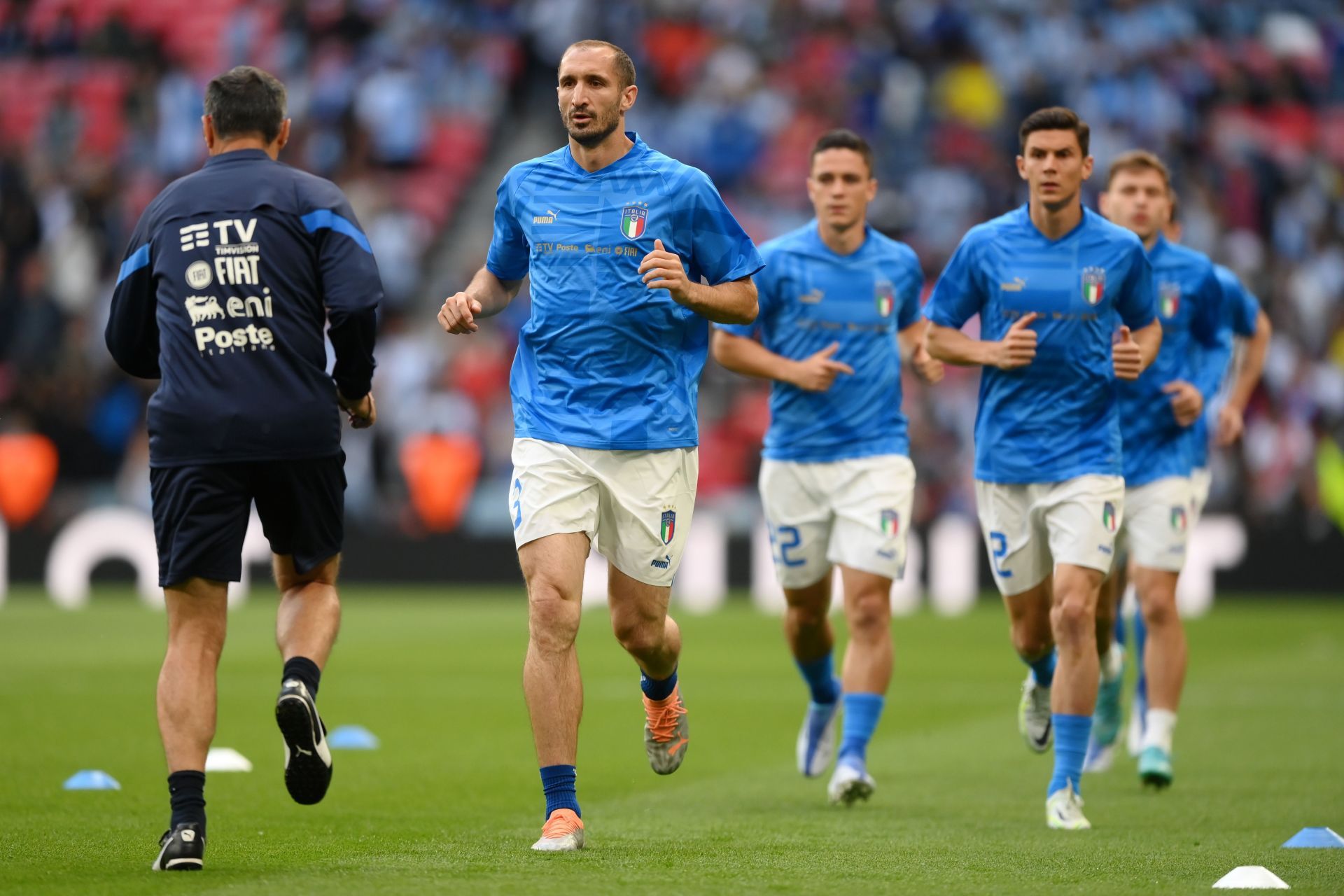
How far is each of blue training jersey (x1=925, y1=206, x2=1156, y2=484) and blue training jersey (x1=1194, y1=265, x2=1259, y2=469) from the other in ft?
5.63

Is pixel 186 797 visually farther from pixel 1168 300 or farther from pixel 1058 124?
pixel 1168 300

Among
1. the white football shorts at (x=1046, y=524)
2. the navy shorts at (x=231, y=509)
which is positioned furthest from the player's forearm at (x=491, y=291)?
the white football shorts at (x=1046, y=524)

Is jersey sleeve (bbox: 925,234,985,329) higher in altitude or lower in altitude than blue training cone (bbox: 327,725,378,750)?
higher

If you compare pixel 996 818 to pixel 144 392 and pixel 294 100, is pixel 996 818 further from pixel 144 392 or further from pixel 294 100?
pixel 294 100

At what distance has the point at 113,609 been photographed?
20.1 metres

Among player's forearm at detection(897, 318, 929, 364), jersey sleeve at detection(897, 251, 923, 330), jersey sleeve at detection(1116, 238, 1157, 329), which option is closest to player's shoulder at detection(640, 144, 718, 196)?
jersey sleeve at detection(1116, 238, 1157, 329)

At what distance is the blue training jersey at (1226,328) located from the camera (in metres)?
10.2

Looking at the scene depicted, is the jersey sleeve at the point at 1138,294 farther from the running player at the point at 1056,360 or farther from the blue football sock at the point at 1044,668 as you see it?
the blue football sock at the point at 1044,668

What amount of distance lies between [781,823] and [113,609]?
13697mm

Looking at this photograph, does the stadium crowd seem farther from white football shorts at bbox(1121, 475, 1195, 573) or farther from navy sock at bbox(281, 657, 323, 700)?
navy sock at bbox(281, 657, 323, 700)

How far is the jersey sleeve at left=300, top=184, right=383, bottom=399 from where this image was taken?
6.46 metres

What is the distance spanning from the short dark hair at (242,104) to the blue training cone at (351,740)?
4.51 meters

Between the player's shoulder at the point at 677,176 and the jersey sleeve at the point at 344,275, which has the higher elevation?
the player's shoulder at the point at 677,176

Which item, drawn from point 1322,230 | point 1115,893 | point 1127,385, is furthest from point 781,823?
point 1322,230
